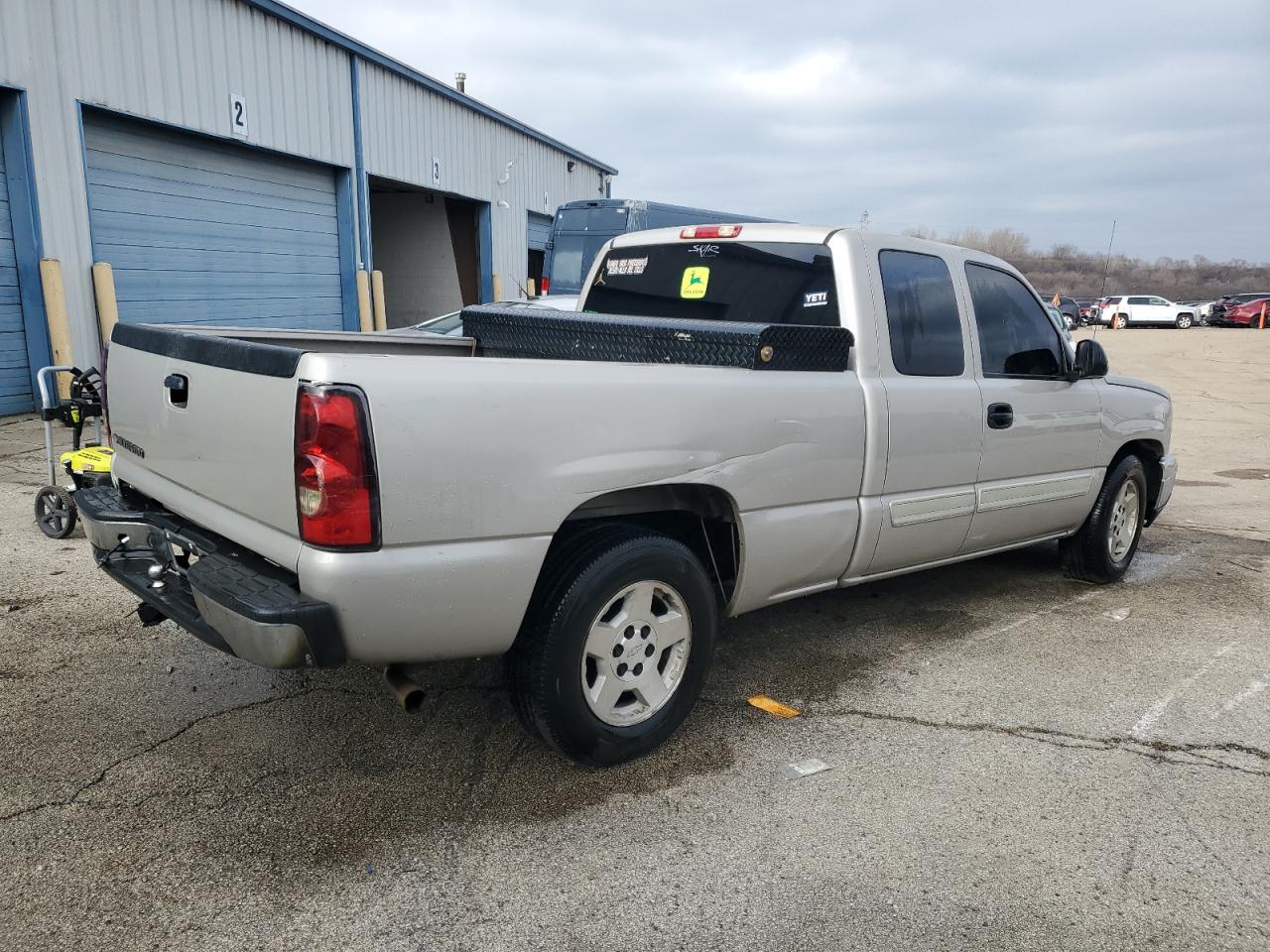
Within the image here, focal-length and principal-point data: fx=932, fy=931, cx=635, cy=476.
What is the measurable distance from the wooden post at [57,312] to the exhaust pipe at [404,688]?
9.00 meters

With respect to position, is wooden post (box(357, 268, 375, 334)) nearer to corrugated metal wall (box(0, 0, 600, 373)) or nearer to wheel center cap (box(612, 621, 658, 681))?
corrugated metal wall (box(0, 0, 600, 373))

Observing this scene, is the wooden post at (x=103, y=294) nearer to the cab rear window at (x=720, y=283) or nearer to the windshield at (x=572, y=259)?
the windshield at (x=572, y=259)

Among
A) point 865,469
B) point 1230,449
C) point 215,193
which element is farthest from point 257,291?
point 1230,449

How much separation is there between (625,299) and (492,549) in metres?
2.34

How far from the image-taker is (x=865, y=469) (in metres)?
3.70

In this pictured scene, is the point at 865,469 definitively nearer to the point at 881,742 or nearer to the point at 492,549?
the point at 881,742

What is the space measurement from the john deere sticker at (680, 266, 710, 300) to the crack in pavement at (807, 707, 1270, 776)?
77.2 inches

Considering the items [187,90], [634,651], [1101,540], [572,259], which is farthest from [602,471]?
[572,259]

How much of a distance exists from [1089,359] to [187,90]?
36.8 feet

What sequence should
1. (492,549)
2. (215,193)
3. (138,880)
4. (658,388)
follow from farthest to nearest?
(215,193), (658,388), (492,549), (138,880)

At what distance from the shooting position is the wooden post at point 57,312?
9.95 metres

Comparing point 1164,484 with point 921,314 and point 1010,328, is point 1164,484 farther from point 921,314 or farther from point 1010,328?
point 921,314

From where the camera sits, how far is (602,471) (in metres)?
2.87

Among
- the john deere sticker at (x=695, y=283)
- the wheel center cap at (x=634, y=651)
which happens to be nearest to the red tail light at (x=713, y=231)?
the john deere sticker at (x=695, y=283)
